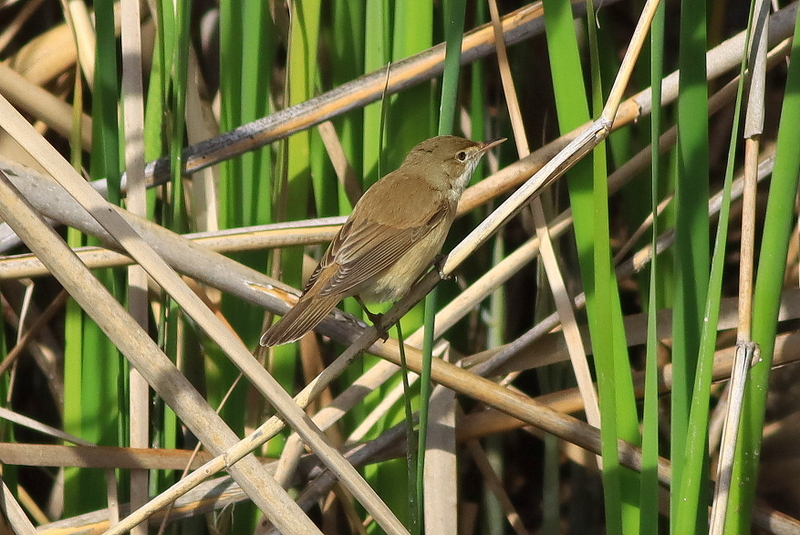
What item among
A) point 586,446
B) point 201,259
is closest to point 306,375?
point 201,259

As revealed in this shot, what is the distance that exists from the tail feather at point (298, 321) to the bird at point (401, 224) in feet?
0.57

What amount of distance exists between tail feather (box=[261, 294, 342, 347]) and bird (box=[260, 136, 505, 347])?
175 millimetres

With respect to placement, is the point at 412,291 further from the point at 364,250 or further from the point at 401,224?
the point at 401,224

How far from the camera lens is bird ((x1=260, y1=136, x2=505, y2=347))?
2.48 metres

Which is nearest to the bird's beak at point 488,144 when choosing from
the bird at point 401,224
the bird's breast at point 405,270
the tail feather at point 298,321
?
the bird at point 401,224

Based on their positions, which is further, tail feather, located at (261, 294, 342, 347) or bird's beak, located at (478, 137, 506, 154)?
bird's beak, located at (478, 137, 506, 154)

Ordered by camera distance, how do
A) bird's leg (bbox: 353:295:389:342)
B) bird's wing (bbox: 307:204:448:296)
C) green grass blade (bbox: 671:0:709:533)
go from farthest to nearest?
bird's wing (bbox: 307:204:448:296)
bird's leg (bbox: 353:295:389:342)
green grass blade (bbox: 671:0:709:533)

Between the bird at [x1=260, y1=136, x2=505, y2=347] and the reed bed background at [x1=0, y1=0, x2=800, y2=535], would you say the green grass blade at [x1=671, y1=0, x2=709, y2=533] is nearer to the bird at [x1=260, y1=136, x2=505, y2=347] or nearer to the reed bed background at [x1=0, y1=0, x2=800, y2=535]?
the reed bed background at [x1=0, y1=0, x2=800, y2=535]

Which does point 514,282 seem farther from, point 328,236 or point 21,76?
point 21,76

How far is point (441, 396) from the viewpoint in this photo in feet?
8.85

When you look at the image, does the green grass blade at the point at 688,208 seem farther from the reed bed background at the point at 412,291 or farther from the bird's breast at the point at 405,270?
the bird's breast at the point at 405,270

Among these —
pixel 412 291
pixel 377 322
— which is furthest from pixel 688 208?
pixel 377 322

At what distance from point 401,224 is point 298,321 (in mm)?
719

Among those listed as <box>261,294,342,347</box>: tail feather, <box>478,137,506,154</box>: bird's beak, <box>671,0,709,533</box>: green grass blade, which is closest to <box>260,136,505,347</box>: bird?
<box>478,137,506,154</box>: bird's beak
